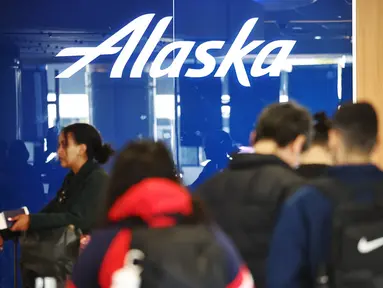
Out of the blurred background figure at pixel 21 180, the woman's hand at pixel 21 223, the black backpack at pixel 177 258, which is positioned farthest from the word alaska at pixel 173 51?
the black backpack at pixel 177 258

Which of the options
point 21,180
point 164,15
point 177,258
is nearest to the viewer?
point 177,258

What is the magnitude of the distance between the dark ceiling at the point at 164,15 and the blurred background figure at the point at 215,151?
681 mm

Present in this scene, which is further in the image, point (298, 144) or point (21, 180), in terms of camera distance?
point (21, 180)

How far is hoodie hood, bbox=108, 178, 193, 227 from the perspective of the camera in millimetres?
1645

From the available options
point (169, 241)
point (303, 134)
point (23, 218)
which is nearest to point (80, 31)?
point (23, 218)

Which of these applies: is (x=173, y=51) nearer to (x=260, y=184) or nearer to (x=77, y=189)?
(x=77, y=189)

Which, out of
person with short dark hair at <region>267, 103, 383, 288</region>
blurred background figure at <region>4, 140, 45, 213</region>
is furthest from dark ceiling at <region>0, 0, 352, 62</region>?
person with short dark hair at <region>267, 103, 383, 288</region>

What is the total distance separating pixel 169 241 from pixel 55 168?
280 cm

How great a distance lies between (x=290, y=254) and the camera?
2.16 m

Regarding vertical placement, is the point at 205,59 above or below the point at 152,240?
above

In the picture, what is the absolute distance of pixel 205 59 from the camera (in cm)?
441

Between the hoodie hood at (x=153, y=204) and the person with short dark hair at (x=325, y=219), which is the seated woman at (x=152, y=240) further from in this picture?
the person with short dark hair at (x=325, y=219)

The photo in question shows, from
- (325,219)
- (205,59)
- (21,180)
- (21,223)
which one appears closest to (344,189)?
(325,219)

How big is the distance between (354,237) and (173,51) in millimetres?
2501
